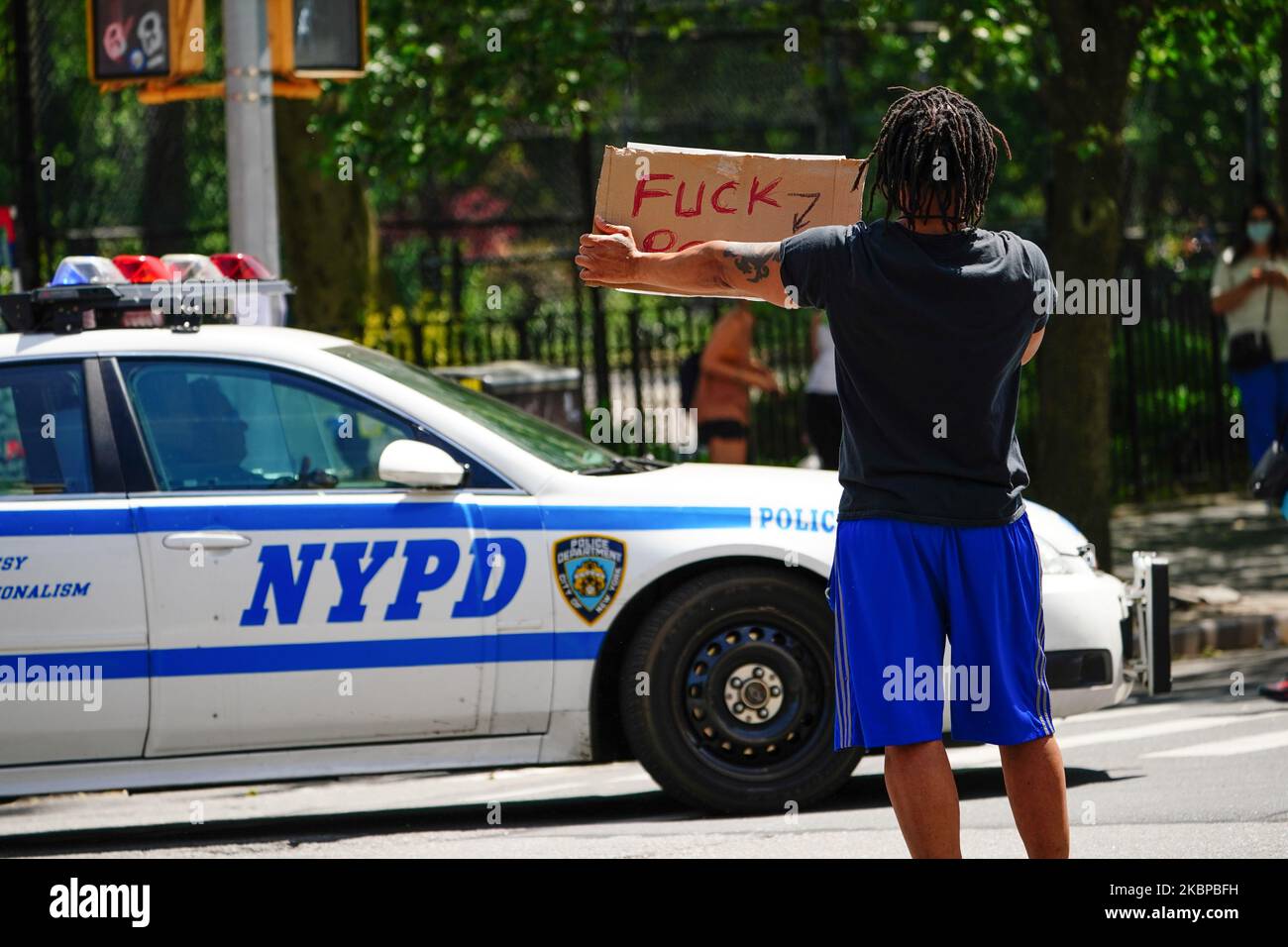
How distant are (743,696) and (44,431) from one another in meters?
2.41

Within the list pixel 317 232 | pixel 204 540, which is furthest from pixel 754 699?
pixel 317 232

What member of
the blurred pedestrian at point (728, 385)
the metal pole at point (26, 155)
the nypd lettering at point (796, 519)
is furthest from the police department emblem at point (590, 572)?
the metal pole at point (26, 155)

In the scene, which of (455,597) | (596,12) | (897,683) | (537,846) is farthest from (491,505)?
(596,12)

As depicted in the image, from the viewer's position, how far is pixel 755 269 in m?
3.72

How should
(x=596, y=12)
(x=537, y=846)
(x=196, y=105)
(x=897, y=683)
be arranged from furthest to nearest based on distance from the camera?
1. (x=196, y=105)
2. (x=596, y=12)
3. (x=537, y=846)
4. (x=897, y=683)

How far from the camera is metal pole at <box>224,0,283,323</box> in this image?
323 inches

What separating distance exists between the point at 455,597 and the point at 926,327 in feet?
8.47

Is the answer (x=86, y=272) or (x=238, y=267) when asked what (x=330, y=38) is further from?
(x=86, y=272)

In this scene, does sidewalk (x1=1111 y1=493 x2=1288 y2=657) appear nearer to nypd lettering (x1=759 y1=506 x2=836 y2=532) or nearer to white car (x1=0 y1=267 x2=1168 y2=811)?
white car (x1=0 y1=267 x2=1168 y2=811)

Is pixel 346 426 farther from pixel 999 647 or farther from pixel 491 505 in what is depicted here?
pixel 999 647

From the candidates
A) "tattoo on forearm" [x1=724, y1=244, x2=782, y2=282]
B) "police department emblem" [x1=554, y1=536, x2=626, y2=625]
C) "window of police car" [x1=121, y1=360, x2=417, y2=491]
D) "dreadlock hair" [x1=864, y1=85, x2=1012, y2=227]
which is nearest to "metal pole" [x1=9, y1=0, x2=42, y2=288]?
"window of police car" [x1=121, y1=360, x2=417, y2=491]

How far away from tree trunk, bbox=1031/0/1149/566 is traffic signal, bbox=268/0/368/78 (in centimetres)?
364

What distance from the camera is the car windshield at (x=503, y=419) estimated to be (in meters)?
6.24

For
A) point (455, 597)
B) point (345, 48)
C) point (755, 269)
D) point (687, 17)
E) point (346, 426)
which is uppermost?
point (687, 17)
